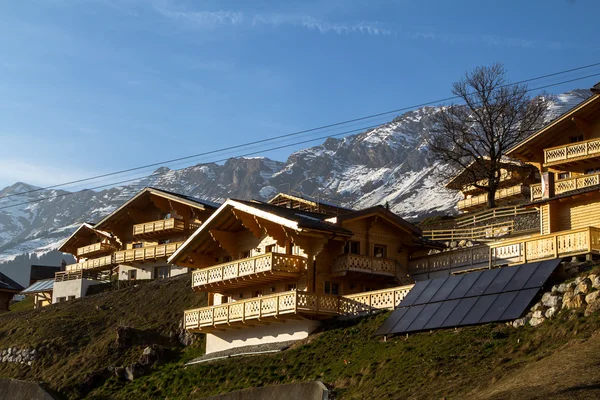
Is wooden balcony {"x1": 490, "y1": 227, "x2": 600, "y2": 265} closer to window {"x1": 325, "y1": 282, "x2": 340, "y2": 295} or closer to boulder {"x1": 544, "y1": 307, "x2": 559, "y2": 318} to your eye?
boulder {"x1": 544, "y1": 307, "x2": 559, "y2": 318}

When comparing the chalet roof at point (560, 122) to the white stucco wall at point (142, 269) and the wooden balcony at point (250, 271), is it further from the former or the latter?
the white stucco wall at point (142, 269)

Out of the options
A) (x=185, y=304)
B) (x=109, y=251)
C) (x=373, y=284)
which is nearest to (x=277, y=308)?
(x=373, y=284)

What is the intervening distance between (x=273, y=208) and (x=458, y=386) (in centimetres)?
2231

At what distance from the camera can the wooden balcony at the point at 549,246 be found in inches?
1468

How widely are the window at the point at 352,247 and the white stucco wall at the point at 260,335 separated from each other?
5024mm

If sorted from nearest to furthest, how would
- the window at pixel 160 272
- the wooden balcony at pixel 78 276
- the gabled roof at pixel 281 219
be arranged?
the gabled roof at pixel 281 219 < the wooden balcony at pixel 78 276 < the window at pixel 160 272

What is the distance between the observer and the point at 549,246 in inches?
1529

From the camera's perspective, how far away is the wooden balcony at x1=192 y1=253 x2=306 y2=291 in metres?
45.0

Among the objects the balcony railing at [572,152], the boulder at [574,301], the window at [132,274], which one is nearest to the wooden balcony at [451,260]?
the balcony railing at [572,152]

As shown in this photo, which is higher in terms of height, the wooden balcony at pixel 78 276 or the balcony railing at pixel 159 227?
the balcony railing at pixel 159 227

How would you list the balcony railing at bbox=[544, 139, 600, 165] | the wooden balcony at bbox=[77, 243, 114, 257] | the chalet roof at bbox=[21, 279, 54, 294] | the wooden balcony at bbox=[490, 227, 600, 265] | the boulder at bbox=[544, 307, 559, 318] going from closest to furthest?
the boulder at bbox=[544, 307, 559, 318] < the wooden balcony at bbox=[490, 227, 600, 265] < the balcony railing at bbox=[544, 139, 600, 165] < the chalet roof at bbox=[21, 279, 54, 294] < the wooden balcony at bbox=[77, 243, 114, 257]

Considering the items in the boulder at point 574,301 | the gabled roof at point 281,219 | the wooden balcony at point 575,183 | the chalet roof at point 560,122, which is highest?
the chalet roof at point 560,122

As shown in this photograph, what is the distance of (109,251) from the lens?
8731cm

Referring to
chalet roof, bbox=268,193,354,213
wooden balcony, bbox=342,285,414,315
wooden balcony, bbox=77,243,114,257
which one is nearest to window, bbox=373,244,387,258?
wooden balcony, bbox=342,285,414,315
